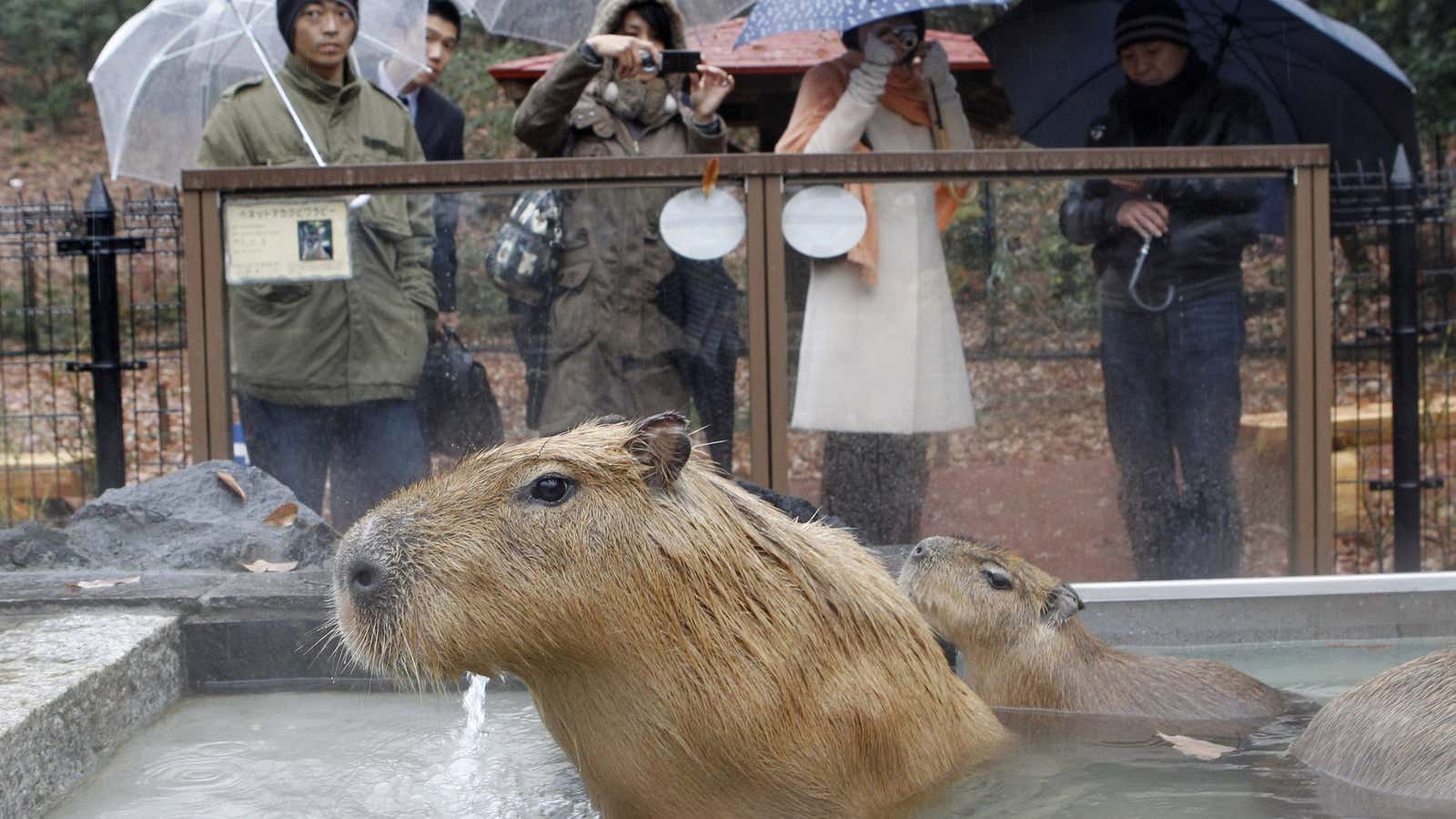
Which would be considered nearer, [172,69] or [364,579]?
[364,579]

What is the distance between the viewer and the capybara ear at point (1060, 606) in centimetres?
437

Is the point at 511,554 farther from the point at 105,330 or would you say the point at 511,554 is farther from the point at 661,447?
the point at 105,330

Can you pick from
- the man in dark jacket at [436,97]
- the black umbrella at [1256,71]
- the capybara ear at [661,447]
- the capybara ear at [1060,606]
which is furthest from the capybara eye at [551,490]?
the black umbrella at [1256,71]

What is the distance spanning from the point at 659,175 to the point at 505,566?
2.94m

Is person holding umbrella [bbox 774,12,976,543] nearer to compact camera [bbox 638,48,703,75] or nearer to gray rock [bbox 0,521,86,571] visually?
compact camera [bbox 638,48,703,75]

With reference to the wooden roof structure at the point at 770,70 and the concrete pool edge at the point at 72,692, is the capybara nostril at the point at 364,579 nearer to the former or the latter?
the concrete pool edge at the point at 72,692

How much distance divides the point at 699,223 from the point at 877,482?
1.08 meters

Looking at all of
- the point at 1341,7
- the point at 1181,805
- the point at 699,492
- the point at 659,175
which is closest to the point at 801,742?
the point at 699,492

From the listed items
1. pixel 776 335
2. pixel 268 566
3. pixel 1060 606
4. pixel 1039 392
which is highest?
pixel 776 335

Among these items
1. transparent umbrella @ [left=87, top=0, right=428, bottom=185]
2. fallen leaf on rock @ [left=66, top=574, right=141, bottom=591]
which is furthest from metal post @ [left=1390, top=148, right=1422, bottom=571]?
fallen leaf on rock @ [left=66, top=574, right=141, bottom=591]

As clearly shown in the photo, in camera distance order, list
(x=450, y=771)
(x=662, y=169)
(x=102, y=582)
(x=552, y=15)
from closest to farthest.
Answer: (x=450, y=771), (x=102, y=582), (x=662, y=169), (x=552, y=15)

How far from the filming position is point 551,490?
271cm

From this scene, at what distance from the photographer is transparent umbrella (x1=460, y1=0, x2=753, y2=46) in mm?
Answer: 7336

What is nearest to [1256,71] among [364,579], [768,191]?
[768,191]
